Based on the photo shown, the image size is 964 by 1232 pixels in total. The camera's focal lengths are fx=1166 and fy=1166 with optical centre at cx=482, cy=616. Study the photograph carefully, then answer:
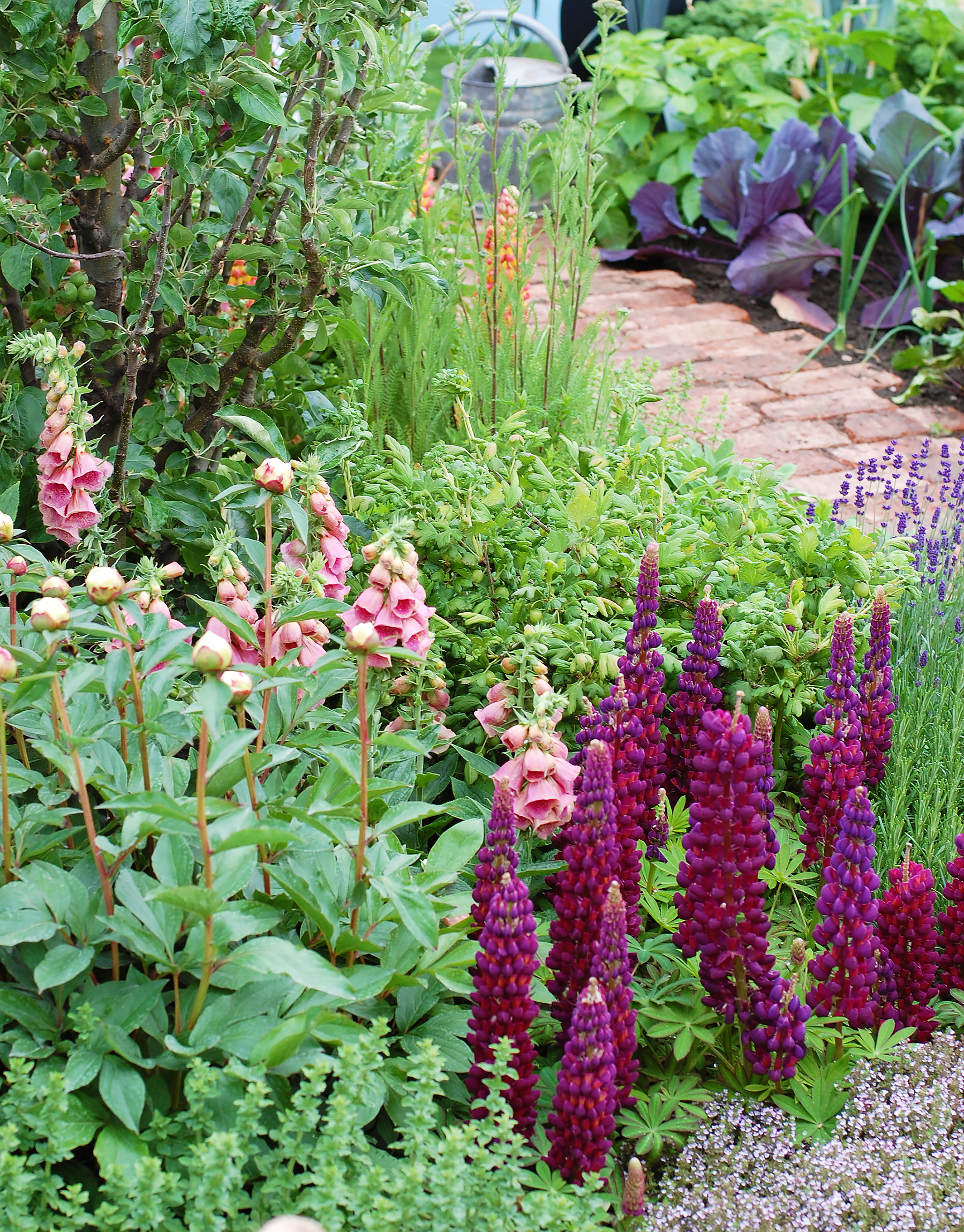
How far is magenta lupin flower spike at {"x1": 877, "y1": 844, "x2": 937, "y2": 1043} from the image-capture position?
1.67 meters

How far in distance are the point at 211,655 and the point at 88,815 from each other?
1.24ft

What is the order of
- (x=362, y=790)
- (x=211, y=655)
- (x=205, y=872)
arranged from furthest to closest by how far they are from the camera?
(x=362, y=790)
(x=205, y=872)
(x=211, y=655)

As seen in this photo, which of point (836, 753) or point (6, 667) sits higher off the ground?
point (6, 667)

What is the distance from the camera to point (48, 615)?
3.96 ft

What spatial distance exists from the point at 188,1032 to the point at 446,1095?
33 centimetres

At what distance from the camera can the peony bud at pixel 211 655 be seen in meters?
1.14

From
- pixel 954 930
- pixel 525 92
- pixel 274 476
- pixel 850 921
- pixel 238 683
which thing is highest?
pixel 525 92

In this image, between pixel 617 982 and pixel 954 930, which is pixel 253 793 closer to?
pixel 617 982

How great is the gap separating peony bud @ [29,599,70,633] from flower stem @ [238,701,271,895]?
→ 0.77 feet

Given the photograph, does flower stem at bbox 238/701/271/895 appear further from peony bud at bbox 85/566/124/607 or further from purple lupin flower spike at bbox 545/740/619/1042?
purple lupin flower spike at bbox 545/740/619/1042

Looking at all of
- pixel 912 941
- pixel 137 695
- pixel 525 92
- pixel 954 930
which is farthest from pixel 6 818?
pixel 525 92

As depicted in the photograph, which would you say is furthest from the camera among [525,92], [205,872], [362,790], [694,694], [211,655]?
[525,92]

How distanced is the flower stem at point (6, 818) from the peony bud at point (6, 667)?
0.12m

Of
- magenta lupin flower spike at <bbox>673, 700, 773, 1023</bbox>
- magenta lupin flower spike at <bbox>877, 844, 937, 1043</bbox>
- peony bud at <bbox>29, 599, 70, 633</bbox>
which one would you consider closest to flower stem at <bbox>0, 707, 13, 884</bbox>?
peony bud at <bbox>29, 599, 70, 633</bbox>
